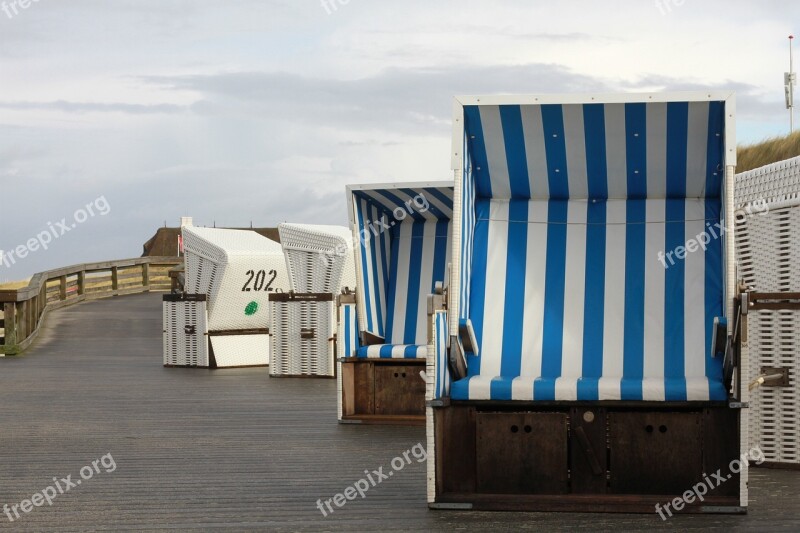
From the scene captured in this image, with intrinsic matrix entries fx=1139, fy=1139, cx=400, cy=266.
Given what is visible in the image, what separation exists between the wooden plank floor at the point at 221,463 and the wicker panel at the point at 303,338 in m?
0.35

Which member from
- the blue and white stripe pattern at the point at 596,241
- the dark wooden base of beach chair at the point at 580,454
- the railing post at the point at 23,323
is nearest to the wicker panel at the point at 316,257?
the blue and white stripe pattern at the point at 596,241

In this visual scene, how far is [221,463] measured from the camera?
21.0ft

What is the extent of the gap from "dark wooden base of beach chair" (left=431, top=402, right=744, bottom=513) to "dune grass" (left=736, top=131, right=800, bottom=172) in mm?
15696

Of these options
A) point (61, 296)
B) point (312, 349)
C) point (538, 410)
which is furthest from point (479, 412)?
point (61, 296)

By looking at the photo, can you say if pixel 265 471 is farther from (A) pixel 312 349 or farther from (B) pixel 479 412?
(A) pixel 312 349

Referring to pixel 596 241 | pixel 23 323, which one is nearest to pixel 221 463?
pixel 596 241

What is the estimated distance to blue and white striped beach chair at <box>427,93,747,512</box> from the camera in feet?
16.5

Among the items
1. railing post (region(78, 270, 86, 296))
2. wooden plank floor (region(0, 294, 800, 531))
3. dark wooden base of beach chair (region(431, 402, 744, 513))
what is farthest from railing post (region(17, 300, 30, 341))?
dark wooden base of beach chair (region(431, 402, 744, 513))

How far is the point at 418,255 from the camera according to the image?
31.0 feet

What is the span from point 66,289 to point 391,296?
46.1 ft

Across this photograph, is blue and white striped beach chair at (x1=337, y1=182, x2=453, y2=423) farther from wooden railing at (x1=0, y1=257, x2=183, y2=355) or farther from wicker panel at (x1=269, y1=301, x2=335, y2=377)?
wooden railing at (x1=0, y1=257, x2=183, y2=355)

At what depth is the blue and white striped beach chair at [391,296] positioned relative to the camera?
820 cm

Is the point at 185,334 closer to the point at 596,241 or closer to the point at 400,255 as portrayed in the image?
the point at 400,255

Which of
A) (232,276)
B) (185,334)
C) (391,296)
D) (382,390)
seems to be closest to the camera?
(382,390)
